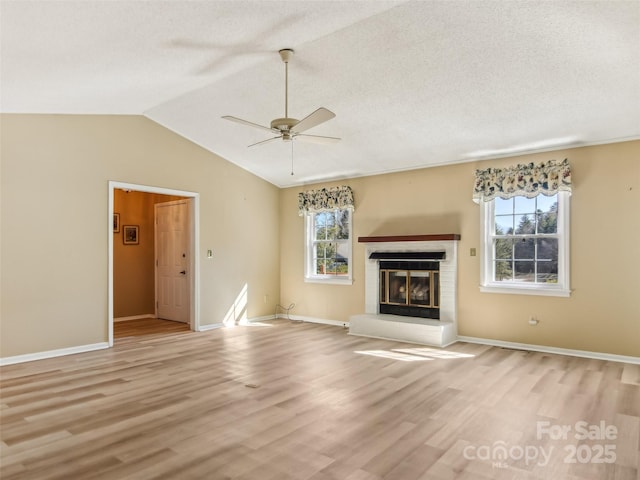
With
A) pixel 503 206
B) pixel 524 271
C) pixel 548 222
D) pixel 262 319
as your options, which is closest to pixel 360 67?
pixel 503 206

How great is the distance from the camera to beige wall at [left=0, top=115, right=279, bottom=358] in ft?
15.5

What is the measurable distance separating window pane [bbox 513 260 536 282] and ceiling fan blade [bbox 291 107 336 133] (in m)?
3.51

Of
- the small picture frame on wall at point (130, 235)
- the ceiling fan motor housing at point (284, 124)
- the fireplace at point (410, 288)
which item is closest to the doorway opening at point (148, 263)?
the small picture frame on wall at point (130, 235)

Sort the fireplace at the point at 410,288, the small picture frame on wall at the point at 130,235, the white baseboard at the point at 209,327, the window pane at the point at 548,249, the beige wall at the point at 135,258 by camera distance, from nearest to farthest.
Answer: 1. the window pane at the point at 548,249
2. the fireplace at the point at 410,288
3. the white baseboard at the point at 209,327
4. the beige wall at the point at 135,258
5. the small picture frame on wall at the point at 130,235

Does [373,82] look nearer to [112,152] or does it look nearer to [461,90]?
[461,90]

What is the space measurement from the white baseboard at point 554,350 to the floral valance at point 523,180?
6.18 feet

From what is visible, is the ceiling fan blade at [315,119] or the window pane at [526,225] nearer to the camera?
the ceiling fan blade at [315,119]

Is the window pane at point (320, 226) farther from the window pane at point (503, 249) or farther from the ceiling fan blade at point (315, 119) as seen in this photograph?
the ceiling fan blade at point (315, 119)

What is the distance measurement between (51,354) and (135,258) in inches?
118

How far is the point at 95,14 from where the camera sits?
272 centimetres

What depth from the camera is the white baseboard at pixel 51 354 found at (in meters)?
4.65

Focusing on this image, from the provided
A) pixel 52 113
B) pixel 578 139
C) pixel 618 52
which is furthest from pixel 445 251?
pixel 52 113

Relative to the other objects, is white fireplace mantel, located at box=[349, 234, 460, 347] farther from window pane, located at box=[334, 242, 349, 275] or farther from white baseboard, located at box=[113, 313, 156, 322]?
→ white baseboard, located at box=[113, 313, 156, 322]

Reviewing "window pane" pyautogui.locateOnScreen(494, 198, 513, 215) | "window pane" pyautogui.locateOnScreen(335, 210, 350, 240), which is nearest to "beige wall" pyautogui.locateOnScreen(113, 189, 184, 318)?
"window pane" pyautogui.locateOnScreen(335, 210, 350, 240)
